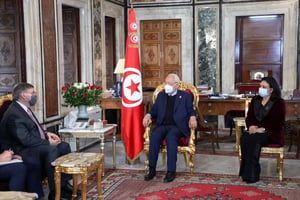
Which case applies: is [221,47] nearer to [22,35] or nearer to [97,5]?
[97,5]

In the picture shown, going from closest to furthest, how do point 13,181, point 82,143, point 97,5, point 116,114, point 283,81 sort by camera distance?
1. point 13,181
2. point 82,143
3. point 97,5
4. point 116,114
5. point 283,81

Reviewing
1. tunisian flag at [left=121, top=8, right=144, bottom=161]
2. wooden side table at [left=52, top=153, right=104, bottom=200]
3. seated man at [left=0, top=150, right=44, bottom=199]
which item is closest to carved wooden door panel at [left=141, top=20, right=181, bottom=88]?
tunisian flag at [left=121, top=8, right=144, bottom=161]

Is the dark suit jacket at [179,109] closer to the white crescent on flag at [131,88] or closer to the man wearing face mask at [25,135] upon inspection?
the white crescent on flag at [131,88]

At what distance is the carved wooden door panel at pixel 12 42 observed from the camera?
17.5 feet

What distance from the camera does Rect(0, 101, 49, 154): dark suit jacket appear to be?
3.85 m

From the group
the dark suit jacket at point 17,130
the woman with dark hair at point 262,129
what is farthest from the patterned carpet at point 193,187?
the dark suit jacket at point 17,130

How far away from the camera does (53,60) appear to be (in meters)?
5.86

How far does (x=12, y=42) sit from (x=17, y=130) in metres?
2.02

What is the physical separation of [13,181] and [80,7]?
4.00 metres

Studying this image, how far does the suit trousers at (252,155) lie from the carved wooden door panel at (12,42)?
313 cm

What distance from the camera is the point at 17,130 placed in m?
3.85

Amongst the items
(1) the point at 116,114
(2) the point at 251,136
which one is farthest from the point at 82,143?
(2) the point at 251,136

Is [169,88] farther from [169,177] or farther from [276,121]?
[276,121]

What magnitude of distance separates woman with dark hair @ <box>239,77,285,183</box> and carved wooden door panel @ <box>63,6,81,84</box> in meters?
3.36
